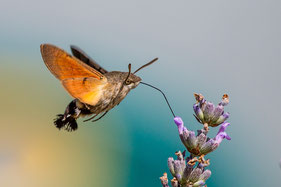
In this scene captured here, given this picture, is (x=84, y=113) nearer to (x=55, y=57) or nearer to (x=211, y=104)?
(x=55, y=57)

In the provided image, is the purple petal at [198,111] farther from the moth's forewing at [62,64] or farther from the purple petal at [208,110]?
the moth's forewing at [62,64]

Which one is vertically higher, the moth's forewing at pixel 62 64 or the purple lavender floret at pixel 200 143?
the moth's forewing at pixel 62 64

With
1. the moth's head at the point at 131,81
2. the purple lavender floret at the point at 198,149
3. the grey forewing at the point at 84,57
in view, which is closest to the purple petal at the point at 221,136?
the purple lavender floret at the point at 198,149

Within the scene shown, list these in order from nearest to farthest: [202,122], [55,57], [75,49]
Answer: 1. [55,57]
2. [202,122]
3. [75,49]

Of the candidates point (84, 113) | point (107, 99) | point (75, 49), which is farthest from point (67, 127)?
point (75, 49)

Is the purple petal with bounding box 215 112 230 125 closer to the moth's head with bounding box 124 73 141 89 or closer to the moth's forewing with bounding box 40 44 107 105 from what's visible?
the moth's head with bounding box 124 73 141 89

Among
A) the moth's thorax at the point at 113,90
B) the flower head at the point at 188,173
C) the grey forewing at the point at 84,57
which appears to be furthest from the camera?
the grey forewing at the point at 84,57
